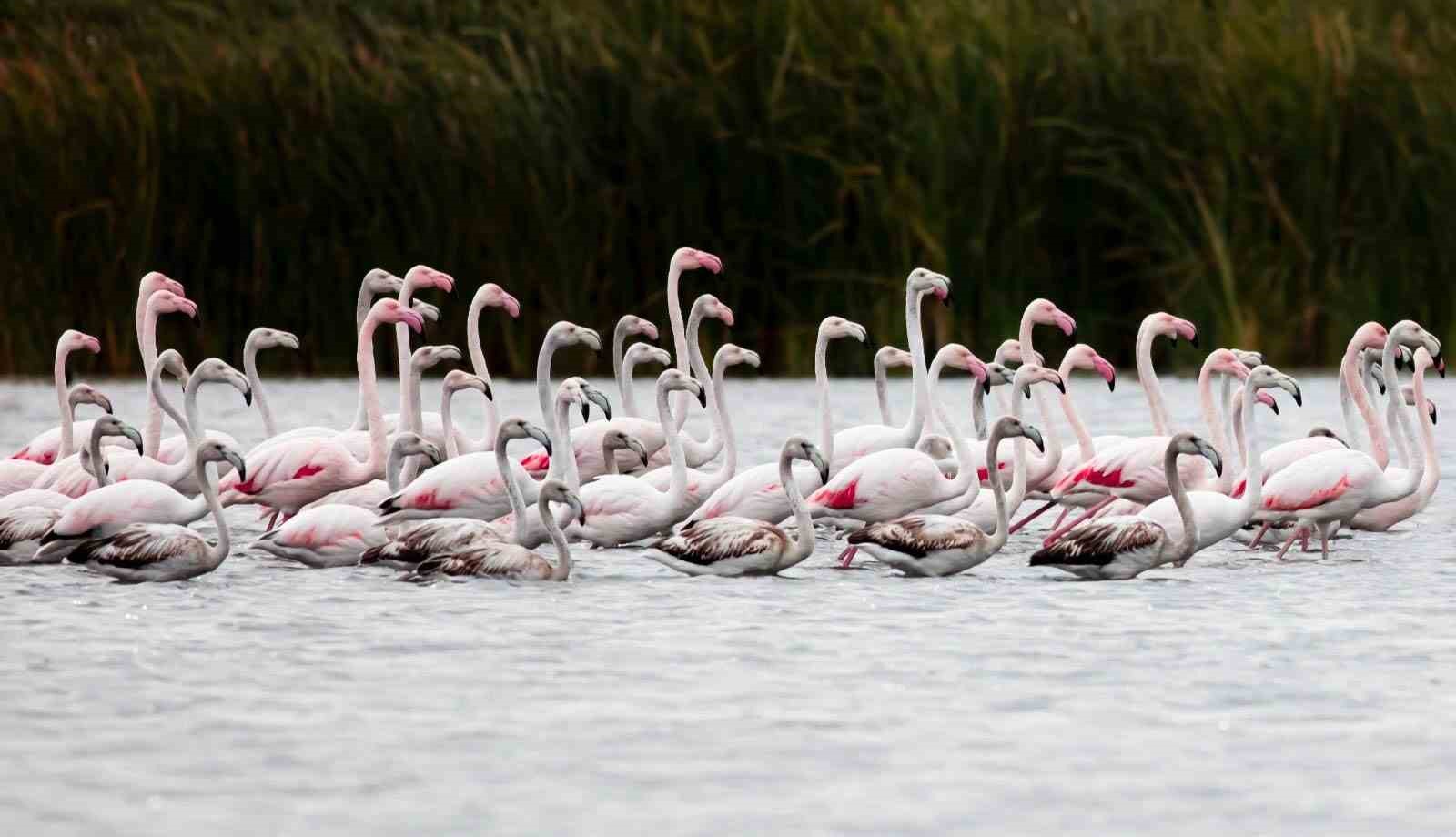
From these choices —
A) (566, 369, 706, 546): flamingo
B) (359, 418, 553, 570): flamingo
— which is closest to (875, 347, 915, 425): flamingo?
(566, 369, 706, 546): flamingo

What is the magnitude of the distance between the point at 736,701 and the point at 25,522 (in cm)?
406

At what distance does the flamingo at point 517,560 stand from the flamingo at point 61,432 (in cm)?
299

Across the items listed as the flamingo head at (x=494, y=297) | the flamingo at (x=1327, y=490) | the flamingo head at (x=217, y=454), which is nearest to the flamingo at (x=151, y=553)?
the flamingo head at (x=217, y=454)

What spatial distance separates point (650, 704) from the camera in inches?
265

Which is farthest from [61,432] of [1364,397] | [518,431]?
[1364,397]

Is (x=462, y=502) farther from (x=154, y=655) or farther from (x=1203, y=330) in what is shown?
(x=1203, y=330)

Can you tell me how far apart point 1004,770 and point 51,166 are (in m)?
13.7

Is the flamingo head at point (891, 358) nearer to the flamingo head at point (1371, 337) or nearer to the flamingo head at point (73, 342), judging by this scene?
the flamingo head at point (1371, 337)

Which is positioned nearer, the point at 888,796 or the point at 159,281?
the point at 888,796

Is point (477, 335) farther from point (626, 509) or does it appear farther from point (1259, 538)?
point (1259, 538)

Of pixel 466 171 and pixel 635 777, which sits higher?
pixel 466 171

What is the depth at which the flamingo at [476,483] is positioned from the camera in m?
10.2

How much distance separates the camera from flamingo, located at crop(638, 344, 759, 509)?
1077 cm

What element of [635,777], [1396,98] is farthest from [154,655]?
[1396,98]
